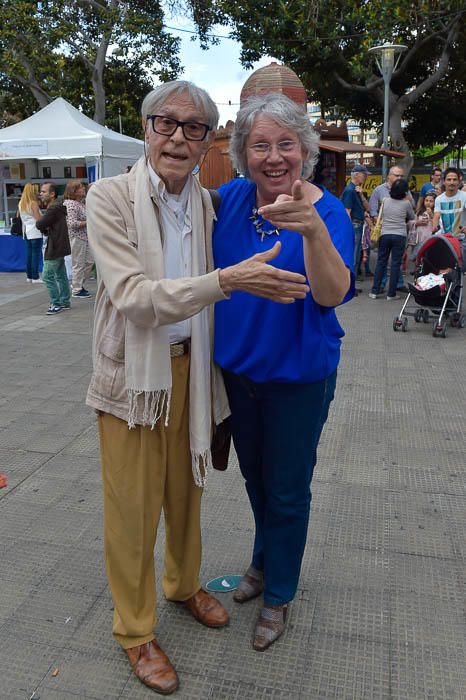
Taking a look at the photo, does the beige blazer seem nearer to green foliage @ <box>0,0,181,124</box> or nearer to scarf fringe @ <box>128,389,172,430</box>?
scarf fringe @ <box>128,389,172,430</box>

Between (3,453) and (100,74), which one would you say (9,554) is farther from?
(100,74)

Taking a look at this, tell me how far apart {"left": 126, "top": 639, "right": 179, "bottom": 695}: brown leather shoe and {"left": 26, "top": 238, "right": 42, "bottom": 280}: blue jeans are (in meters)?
9.59

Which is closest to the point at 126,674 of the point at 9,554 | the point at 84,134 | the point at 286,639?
the point at 286,639

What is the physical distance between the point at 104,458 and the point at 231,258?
0.78 m

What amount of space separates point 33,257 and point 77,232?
2.04 metres

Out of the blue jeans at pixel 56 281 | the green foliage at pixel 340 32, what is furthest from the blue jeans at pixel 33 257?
the green foliage at pixel 340 32

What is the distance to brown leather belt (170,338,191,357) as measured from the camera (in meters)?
2.09

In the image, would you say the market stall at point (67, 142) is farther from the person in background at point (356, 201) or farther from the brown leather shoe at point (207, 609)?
the brown leather shoe at point (207, 609)

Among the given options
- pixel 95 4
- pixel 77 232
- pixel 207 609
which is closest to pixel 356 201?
pixel 77 232

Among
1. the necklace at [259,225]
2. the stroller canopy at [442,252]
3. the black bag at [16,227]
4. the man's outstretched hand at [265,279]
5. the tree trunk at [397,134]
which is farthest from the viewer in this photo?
the tree trunk at [397,134]

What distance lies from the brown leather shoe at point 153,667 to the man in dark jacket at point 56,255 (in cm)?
685

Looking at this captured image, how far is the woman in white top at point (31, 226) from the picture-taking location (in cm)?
1048

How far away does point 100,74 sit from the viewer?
17844 mm

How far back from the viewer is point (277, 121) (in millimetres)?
1906
